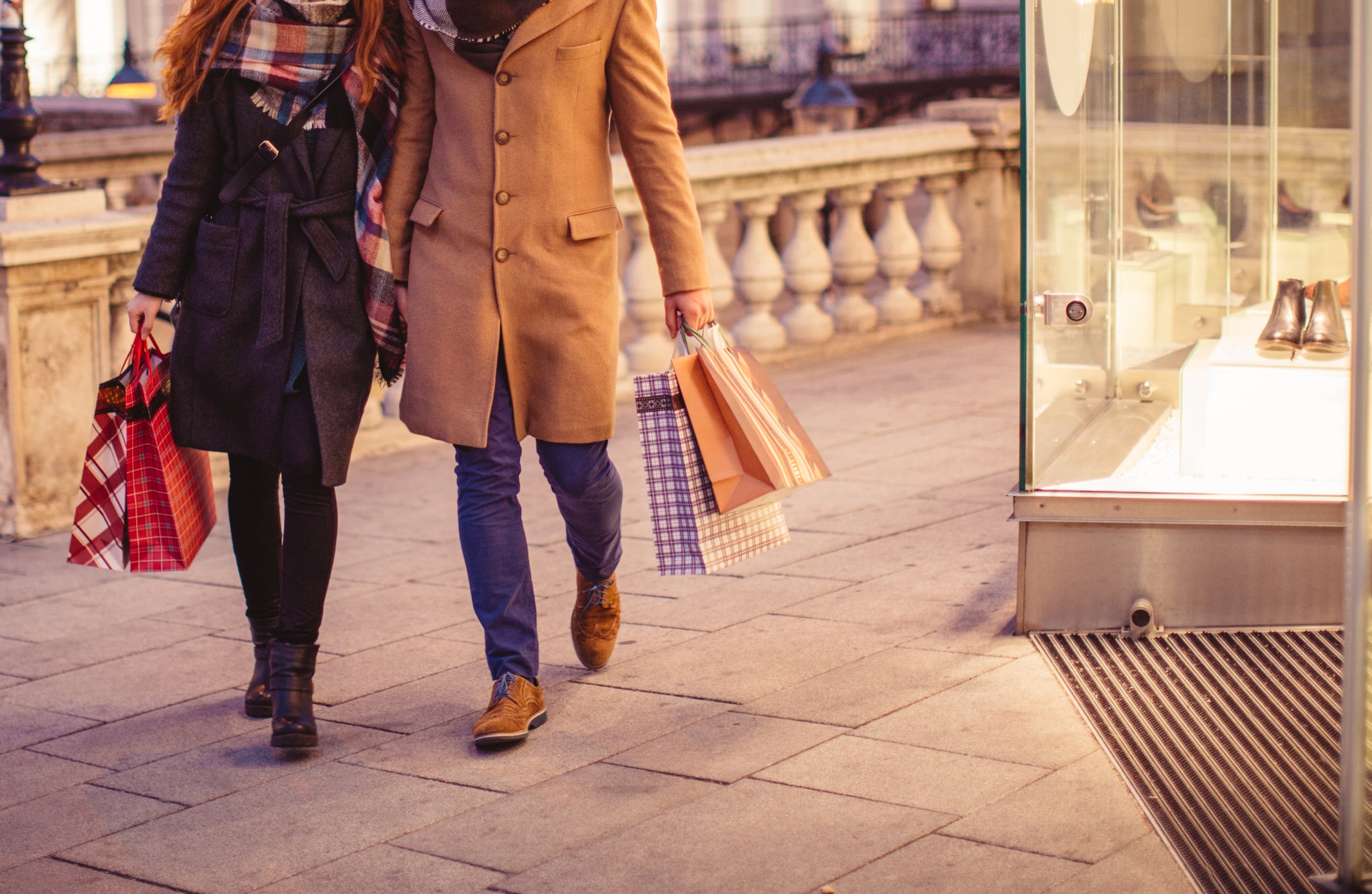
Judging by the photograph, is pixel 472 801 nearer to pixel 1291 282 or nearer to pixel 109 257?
pixel 1291 282

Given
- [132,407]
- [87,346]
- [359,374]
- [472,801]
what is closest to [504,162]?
[359,374]

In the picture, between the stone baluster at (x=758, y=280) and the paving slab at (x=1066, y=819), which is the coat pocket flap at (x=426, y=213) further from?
the stone baluster at (x=758, y=280)

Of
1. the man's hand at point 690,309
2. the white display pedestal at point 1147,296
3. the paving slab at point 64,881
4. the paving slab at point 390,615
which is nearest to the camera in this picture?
the paving slab at point 64,881

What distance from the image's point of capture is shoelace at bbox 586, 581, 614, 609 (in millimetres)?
4352

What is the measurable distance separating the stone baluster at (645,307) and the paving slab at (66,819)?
198 inches

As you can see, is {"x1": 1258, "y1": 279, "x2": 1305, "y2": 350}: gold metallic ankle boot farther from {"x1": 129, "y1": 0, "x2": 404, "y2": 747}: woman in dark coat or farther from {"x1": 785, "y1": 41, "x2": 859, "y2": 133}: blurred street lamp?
{"x1": 785, "y1": 41, "x2": 859, "y2": 133}: blurred street lamp

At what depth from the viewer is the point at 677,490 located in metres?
3.94

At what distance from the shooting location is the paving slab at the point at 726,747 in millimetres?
3684

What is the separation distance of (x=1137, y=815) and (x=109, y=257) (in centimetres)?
435

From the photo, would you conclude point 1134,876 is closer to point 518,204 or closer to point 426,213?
point 518,204

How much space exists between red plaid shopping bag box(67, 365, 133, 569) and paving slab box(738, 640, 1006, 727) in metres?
1.44

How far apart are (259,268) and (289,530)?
57 cm

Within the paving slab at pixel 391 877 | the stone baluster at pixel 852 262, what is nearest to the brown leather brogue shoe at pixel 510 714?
the paving slab at pixel 391 877

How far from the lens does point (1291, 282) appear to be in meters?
5.07
